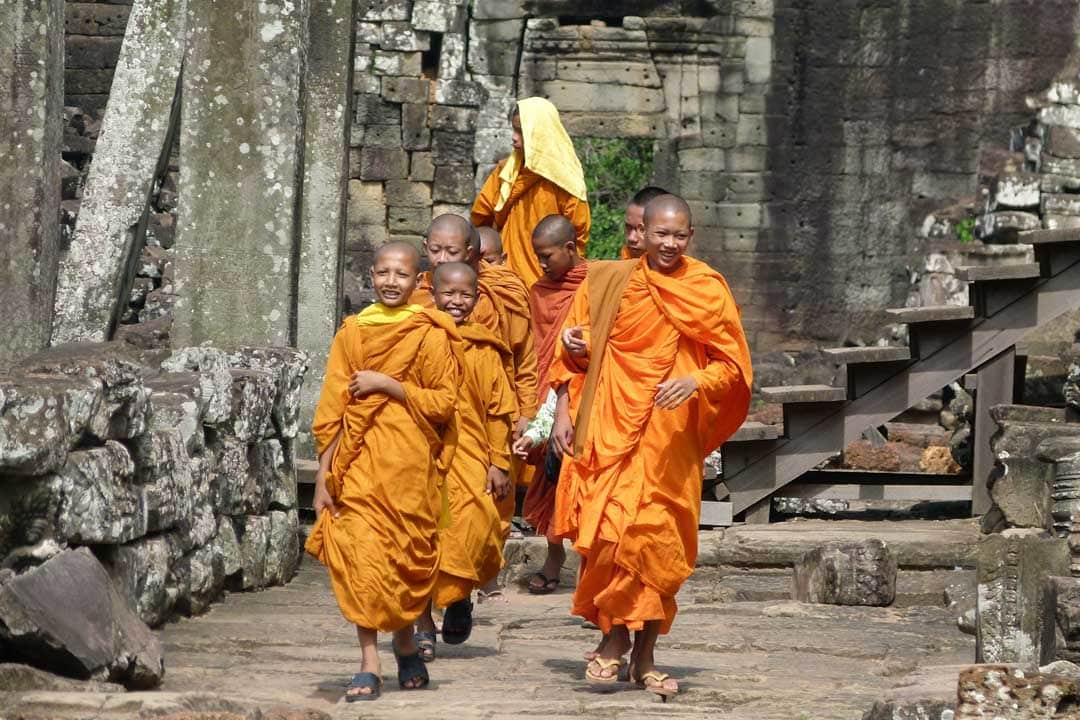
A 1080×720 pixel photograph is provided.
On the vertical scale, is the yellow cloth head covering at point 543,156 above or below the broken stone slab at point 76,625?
above

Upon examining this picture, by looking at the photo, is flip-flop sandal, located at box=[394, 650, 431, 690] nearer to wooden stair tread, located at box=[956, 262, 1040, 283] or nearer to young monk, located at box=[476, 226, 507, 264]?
young monk, located at box=[476, 226, 507, 264]

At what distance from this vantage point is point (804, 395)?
41.4 feet

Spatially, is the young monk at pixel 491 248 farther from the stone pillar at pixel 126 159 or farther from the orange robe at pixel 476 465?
the stone pillar at pixel 126 159

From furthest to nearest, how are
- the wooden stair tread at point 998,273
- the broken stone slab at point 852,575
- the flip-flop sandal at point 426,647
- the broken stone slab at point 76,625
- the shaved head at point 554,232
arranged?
the wooden stair tread at point 998,273
the broken stone slab at point 852,575
the shaved head at point 554,232
the flip-flop sandal at point 426,647
the broken stone slab at point 76,625

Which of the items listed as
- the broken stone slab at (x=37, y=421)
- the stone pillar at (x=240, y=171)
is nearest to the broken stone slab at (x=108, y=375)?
the broken stone slab at (x=37, y=421)

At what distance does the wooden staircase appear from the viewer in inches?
497

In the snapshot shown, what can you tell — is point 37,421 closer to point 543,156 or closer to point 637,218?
point 637,218

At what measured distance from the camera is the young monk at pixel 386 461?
6.96 meters

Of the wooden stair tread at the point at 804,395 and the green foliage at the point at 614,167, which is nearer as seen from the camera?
the wooden stair tread at the point at 804,395

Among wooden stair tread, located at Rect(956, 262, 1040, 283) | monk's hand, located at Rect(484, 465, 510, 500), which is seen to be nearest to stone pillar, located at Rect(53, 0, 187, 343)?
wooden stair tread, located at Rect(956, 262, 1040, 283)

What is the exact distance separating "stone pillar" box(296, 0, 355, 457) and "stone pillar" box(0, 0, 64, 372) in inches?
196

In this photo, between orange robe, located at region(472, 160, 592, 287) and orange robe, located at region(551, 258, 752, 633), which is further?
orange robe, located at region(472, 160, 592, 287)

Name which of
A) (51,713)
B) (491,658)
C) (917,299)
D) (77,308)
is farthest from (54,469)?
(917,299)

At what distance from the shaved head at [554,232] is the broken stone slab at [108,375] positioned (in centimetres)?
228
